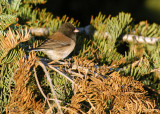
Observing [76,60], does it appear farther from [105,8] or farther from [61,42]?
[105,8]

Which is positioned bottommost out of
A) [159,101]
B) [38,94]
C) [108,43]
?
[159,101]

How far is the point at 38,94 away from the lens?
4.32 feet

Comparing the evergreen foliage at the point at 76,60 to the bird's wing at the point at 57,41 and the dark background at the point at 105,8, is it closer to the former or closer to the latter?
the bird's wing at the point at 57,41

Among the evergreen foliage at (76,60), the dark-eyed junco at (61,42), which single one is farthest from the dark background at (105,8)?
the evergreen foliage at (76,60)

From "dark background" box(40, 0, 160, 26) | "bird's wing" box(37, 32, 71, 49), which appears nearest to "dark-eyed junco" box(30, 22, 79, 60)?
"bird's wing" box(37, 32, 71, 49)

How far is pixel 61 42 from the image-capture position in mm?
2373

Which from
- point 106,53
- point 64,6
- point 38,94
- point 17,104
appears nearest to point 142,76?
point 106,53

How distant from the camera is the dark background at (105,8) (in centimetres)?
384

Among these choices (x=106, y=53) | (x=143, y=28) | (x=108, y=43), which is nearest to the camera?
(x=106, y=53)

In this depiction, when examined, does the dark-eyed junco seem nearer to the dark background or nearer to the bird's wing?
the bird's wing

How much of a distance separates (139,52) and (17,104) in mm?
1540

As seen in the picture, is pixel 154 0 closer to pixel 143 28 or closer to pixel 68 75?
pixel 143 28

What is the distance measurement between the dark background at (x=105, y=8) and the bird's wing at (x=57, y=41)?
4.94 ft

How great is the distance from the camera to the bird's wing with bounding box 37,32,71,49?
2.07m
